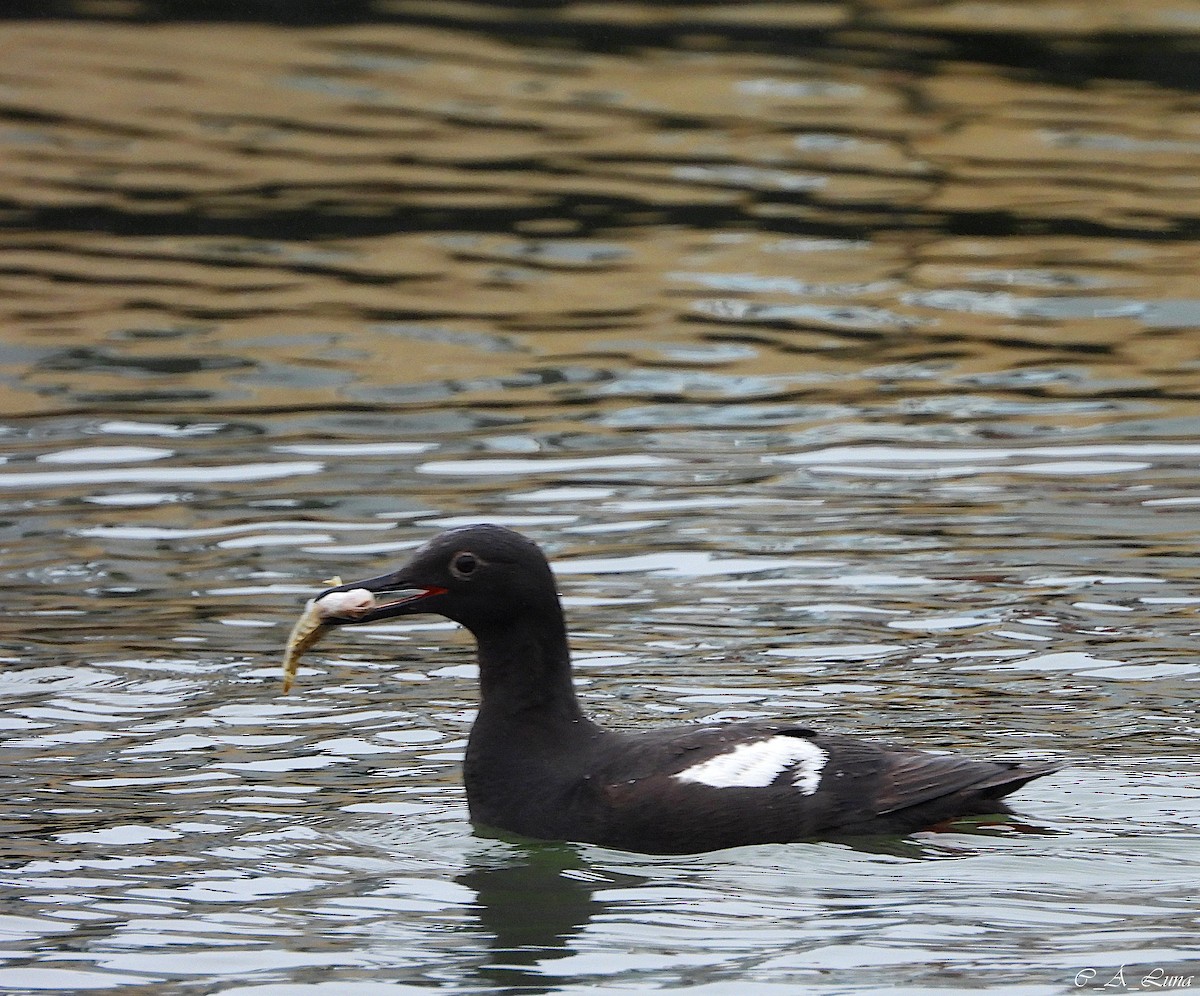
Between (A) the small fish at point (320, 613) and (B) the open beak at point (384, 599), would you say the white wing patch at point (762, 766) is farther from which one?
(A) the small fish at point (320, 613)

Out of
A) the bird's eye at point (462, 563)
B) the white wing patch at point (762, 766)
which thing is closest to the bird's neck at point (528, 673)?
the bird's eye at point (462, 563)

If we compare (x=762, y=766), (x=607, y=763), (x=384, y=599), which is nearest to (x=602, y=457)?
(x=384, y=599)

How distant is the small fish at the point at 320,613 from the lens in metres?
8.46

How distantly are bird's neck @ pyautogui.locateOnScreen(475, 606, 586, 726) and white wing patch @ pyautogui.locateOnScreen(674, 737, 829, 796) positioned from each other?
658mm

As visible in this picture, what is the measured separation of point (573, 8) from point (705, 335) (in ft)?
27.9

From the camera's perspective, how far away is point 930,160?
826 inches

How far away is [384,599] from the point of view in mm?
8523

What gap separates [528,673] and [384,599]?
585 mm

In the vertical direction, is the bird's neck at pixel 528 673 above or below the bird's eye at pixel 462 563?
below

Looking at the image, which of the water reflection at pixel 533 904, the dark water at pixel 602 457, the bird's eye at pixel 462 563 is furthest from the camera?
the bird's eye at pixel 462 563

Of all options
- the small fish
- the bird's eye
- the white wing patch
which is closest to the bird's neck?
the bird's eye

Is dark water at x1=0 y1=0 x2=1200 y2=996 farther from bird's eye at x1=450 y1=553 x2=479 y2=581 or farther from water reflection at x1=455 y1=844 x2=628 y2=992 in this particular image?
bird's eye at x1=450 y1=553 x2=479 y2=581

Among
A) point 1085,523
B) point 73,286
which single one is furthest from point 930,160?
point 1085,523

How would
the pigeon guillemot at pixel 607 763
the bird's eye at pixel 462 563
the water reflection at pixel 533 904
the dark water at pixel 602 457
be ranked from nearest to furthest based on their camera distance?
the water reflection at pixel 533 904 < the dark water at pixel 602 457 < the pigeon guillemot at pixel 607 763 < the bird's eye at pixel 462 563
